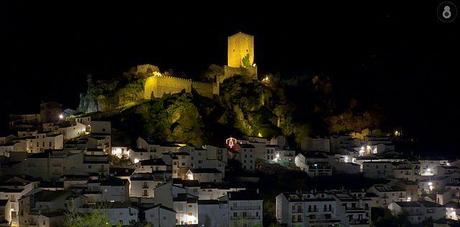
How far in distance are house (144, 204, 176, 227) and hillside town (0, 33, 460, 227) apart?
0.16ft

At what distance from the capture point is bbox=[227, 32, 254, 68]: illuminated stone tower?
176 feet

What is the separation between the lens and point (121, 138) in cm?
3866

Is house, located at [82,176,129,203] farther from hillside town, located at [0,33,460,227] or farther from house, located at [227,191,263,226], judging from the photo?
house, located at [227,191,263,226]

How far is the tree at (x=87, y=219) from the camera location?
24.9 meters

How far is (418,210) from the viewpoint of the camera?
3362 centimetres

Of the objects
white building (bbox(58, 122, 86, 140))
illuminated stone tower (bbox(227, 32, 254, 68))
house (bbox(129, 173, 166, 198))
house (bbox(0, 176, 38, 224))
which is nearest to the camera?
house (bbox(0, 176, 38, 224))

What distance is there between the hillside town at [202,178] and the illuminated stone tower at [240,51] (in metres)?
8.51

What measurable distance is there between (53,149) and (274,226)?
14246 millimetres

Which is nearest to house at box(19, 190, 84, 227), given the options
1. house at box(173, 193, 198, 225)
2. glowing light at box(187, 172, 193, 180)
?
house at box(173, 193, 198, 225)

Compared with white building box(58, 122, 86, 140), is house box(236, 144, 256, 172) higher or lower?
lower

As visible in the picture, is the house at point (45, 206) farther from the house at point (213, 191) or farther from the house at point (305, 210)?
the house at point (305, 210)

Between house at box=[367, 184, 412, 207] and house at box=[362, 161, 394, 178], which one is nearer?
house at box=[367, 184, 412, 207]

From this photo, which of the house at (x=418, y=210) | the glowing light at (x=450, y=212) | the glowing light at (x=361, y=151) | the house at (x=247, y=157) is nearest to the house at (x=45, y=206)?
the house at (x=247, y=157)

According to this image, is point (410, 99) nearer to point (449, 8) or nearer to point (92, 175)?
point (92, 175)
